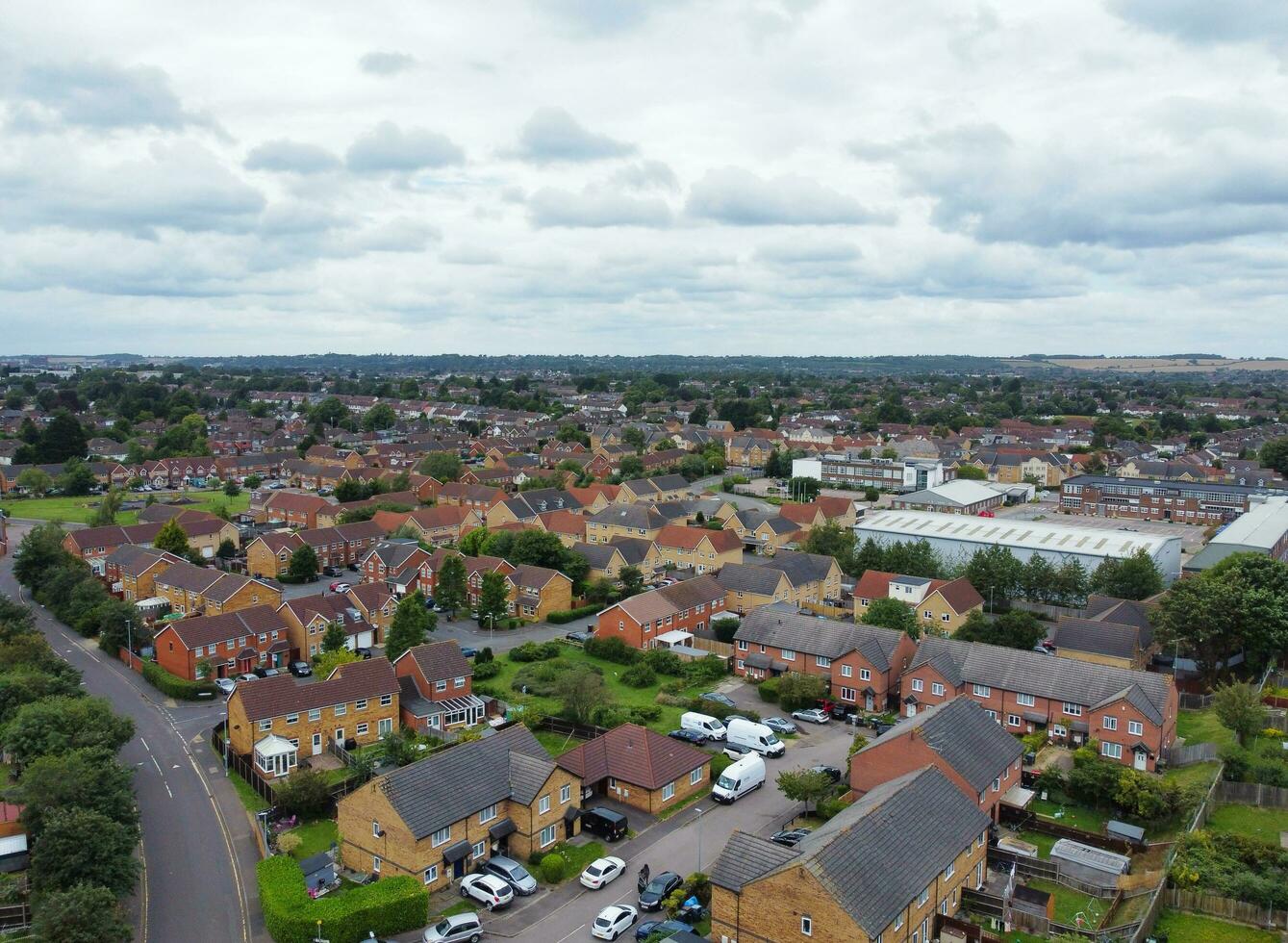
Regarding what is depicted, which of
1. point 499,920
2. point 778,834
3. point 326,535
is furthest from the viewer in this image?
point 326,535

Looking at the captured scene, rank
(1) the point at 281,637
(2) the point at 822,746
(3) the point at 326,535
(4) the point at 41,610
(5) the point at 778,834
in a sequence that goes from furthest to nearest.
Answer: (3) the point at 326,535 < (4) the point at 41,610 < (1) the point at 281,637 < (2) the point at 822,746 < (5) the point at 778,834

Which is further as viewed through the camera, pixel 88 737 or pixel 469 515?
pixel 469 515

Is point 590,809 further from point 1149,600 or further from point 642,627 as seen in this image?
point 1149,600

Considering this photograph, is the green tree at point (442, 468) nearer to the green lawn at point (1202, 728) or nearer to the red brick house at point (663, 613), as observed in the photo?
the red brick house at point (663, 613)

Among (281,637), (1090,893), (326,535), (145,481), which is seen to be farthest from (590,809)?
(145,481)

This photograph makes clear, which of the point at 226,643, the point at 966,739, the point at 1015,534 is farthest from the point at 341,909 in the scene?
the point at 1015,534

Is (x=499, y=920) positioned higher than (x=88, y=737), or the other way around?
(x=88, y=737)

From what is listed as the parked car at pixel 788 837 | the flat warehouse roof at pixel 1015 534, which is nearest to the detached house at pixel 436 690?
the parked car at pixel 788 837
